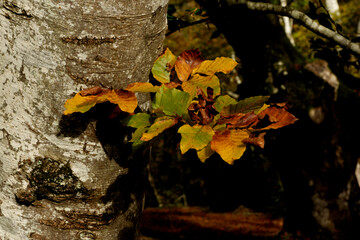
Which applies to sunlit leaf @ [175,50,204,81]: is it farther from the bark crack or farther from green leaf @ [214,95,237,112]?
the bark crack

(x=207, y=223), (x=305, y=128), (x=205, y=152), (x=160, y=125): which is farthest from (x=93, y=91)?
(x=207, y=223)

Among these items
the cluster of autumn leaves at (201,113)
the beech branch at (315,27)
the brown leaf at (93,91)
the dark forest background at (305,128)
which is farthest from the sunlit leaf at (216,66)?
the dark forest background at (305,128)

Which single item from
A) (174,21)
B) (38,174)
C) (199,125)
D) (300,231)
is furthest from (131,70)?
(300,231)

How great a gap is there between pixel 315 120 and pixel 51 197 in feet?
A: 7.46

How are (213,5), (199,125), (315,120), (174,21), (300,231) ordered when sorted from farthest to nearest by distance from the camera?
(300,231)
(315,120)
(213,5)
(174,21)
(199,125)

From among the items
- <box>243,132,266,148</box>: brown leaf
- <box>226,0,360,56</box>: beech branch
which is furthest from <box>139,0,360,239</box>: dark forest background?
<box>243,132,266,148</box>: brown leaf

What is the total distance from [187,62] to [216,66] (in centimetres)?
8

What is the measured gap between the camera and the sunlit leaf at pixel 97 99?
27.1 inches

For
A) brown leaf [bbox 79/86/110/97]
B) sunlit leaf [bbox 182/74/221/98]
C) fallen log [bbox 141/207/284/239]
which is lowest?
fallen log [bbox 141/207/284/239]

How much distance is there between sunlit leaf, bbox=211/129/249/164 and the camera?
635 mm

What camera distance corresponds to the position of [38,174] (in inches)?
30.3

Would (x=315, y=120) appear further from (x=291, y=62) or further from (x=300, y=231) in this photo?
(x=300, y=231)

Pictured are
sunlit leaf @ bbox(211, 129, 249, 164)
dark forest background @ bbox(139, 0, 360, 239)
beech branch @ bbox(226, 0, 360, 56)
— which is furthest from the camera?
dark forest background @ bbox(139, 0, 360, 239)

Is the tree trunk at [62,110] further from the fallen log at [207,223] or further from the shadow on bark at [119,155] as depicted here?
the fallen log at [207,223]
